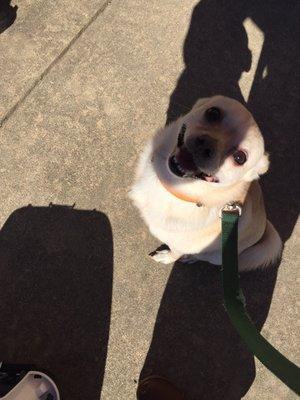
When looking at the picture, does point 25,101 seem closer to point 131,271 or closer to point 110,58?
point 110,58

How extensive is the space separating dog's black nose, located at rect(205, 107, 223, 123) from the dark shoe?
1.87m

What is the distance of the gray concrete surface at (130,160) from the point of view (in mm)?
3127

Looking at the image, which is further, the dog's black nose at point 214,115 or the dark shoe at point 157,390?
the dark shoe at point 157,390

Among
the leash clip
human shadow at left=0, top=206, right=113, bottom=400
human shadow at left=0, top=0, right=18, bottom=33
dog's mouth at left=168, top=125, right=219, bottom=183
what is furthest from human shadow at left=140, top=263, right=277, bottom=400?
human shadow at left=0, top=0, right=18, bottom=33

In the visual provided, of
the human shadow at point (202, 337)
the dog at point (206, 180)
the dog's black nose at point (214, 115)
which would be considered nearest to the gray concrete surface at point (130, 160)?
the human shadow at point (202, 337)

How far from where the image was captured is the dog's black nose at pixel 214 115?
230cm

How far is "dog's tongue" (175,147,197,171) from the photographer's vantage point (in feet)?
7.48

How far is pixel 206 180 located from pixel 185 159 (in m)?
0.16

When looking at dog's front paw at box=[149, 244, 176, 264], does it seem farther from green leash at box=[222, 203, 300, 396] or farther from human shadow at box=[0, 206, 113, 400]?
green leash at box=[222, 203, 300, 396]

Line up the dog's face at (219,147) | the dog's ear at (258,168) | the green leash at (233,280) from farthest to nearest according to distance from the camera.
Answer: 1. the dog's ear at (258,168)
2. the dog's face at (219,147)
3. the green leash at (233,280)

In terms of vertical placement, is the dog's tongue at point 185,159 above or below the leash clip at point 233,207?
above

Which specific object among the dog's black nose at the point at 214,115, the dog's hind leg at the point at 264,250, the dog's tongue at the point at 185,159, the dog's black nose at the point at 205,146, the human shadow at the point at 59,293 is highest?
the dog's black nose at the point at 214,115

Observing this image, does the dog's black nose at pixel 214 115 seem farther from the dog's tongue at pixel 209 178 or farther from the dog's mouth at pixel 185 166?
the dog's tongue at pixel 209 178

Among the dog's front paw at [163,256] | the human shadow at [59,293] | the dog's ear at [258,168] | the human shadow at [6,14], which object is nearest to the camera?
the dog's ear at [258,168]
